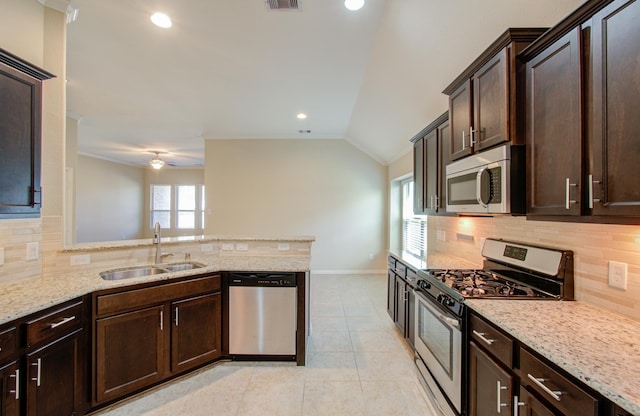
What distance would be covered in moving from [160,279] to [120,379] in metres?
0.72

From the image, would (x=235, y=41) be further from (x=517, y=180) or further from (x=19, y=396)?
(x=19, y=396)

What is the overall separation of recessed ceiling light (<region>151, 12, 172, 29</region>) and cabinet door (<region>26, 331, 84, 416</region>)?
2.51 meters

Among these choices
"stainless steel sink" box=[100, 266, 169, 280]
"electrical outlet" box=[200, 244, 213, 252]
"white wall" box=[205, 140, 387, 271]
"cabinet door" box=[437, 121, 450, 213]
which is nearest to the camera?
"stainless steel sink" box=[100, 266, 169, 280]

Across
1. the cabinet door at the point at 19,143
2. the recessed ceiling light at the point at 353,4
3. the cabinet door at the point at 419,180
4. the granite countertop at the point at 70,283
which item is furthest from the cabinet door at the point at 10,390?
the cabinet door at the point at 419,180

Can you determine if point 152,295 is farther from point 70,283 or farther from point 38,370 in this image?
point 38,370

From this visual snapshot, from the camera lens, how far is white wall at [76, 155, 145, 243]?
7.46m

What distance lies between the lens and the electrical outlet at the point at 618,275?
130 cm

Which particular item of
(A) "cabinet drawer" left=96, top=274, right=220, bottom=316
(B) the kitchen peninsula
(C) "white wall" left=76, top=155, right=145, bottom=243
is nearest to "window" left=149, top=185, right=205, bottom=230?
(C) "white wall" left=76, top=155, right=145, bottom=243

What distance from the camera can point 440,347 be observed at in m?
1.88

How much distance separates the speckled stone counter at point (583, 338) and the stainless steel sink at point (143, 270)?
2393mm

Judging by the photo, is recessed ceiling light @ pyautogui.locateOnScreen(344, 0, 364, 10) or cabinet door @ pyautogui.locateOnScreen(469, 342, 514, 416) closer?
cabinet door @ pyautogui.locateOnScreen(469, 342, 514, 416)

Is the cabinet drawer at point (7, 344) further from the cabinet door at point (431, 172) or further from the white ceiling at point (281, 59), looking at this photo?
the cabinet door at point (431, 172)

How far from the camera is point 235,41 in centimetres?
264

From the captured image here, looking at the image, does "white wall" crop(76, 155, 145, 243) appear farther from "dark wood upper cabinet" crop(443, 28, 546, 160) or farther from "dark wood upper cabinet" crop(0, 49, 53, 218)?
"dark wood upper cabinet" crop(443, 28, 546, 160)
